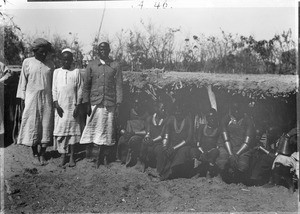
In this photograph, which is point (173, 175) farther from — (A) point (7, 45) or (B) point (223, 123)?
(A) point (7, 45)

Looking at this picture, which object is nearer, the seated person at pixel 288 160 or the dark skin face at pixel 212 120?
the seated person at pixel 288 160

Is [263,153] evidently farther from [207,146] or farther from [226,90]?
[226,90]

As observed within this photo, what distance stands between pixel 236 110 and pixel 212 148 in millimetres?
685

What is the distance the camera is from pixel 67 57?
5.66 metres

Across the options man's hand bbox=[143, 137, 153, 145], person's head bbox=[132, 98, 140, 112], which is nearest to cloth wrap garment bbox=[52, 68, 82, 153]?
person's head bbox=[132, 98, 140, 112]

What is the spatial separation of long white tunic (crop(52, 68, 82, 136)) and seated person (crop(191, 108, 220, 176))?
202 centimetres

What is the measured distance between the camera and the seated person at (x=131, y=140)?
224 inches

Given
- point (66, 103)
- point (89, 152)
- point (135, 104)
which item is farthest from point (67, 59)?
point (89, 152)

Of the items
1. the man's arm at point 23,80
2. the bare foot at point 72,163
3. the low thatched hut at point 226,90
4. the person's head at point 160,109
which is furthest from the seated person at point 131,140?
the man's arm at point 23,80

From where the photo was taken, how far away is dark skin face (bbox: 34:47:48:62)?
5693mm

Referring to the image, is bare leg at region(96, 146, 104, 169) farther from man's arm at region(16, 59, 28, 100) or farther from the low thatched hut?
man's arm at region(16, 59, 28, 100)

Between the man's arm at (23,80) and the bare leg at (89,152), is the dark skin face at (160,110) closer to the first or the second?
the bare leg at (89,152)

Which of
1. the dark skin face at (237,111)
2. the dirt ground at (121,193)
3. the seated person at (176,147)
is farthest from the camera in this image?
the dark skin face at (237,111)

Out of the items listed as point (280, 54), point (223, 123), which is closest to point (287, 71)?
point (280, 54)
